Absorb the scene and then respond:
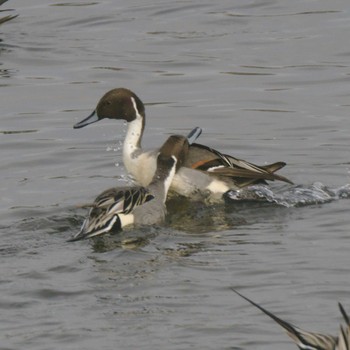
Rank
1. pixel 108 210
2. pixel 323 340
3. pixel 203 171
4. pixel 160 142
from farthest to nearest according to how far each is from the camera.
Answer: pixel 160 142, pixel 203 171, pixel 108 210, pixel 323 340

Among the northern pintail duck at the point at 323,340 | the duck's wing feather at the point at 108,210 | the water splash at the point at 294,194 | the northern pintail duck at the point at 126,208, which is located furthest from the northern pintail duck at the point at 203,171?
the northern pintail duck at the point at 323,340

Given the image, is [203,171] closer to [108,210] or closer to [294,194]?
[294,194]

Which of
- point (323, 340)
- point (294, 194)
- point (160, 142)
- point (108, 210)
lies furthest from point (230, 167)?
point (323, 340)

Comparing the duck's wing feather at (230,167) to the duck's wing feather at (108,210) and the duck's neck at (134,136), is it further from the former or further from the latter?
the duck's wing feather at (108,210)

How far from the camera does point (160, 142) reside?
13.3m

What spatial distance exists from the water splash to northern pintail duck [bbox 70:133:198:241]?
0.70m

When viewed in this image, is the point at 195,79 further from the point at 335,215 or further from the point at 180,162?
the point at 335,215

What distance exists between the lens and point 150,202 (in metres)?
10.4

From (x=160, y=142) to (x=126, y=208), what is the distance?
337 cm

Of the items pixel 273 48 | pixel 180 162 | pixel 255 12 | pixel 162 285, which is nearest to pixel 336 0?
pixel 255 12

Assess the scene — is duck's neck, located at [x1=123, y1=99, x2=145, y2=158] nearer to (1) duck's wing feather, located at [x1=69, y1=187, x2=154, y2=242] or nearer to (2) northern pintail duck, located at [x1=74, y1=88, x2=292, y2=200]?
(2) northern pintail duck, located at [x1=74, y1=88, x2=292, y2=200]

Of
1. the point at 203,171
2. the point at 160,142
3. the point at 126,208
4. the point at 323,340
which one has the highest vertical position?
the point at 323,340

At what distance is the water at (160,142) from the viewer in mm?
7852

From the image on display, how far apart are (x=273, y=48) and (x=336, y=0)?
2.76m
